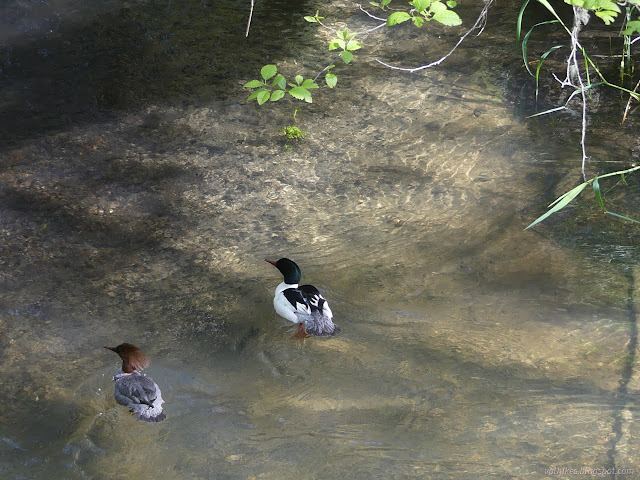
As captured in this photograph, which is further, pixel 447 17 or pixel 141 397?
pixel 141 397

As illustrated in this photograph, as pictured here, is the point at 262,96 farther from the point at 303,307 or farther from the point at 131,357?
the point at 131,357

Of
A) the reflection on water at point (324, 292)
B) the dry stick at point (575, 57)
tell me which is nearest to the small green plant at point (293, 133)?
the reflection on water at point (324, 292)

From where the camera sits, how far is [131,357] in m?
4.48

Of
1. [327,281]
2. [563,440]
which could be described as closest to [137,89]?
[327,281]

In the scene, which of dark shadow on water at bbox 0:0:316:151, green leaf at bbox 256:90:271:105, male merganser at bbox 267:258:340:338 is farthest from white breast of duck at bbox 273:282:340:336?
dark shadow on water at bbox 0:0:316:151

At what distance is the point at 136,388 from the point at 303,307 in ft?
4.02

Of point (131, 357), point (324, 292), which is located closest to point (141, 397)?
point (131, 357)

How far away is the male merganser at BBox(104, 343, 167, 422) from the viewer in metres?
4.28

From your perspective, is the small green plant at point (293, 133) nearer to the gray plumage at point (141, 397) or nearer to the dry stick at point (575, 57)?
the dry stick at point (575, 57)

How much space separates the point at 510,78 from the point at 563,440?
4936mm

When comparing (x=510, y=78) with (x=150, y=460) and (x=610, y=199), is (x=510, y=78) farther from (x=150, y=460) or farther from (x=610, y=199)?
(x=150, y=460)

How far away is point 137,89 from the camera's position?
7918 millimetres

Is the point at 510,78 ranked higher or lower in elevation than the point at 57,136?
higher

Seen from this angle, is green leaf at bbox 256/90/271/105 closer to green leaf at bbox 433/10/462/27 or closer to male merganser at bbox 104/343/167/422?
green leaf at bbox 433/10/462/27
